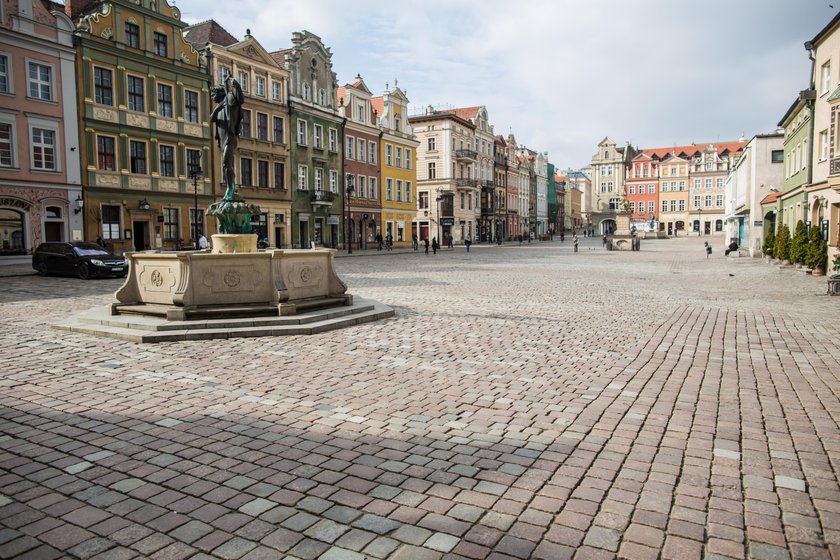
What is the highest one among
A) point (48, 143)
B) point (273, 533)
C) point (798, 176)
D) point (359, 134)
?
point (359, 134)

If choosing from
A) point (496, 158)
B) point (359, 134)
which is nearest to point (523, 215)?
point (496, 158)

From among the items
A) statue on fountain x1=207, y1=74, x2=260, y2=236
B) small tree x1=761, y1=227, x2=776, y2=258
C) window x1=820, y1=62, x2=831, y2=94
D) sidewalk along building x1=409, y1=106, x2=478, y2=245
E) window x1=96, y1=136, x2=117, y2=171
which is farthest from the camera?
sidewalk along building x1=409, y1=106, x2=478, y2=245

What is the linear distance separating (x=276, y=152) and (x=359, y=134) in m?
11.5

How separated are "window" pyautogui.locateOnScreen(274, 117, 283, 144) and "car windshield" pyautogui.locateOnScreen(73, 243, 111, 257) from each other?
21583 mm

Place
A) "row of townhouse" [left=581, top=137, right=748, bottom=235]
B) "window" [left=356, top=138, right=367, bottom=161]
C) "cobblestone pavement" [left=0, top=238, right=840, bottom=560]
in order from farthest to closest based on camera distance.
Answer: "row of townhouse" [left=581, top=137, right=748, bottom=235] → "window" [left=356, top=138, right=367, bottom=161] → "cobblestone pavement" [left=0, top=238, right=840, bottom=560]

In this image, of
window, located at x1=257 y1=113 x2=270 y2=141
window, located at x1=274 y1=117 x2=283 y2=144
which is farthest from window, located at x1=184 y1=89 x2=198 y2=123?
window, located at x1=274 y1=117 x2=283 y2=144

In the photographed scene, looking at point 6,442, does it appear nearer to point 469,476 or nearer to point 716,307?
point 469,476

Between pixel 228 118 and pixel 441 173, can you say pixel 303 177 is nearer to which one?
pixel 441 173

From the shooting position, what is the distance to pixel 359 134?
53438 millimetres

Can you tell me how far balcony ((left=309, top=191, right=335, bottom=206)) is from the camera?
4706 centimetres

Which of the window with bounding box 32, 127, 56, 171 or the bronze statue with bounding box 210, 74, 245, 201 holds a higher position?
the window with bounding box 32, 127, 56, 171

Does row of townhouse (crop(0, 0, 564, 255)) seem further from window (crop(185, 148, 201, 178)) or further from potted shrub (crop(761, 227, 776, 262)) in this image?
potted shrub (crop(761, 227, 776, 262))

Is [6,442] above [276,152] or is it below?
below

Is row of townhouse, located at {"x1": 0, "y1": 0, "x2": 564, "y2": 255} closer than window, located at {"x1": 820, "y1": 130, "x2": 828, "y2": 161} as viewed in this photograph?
No
